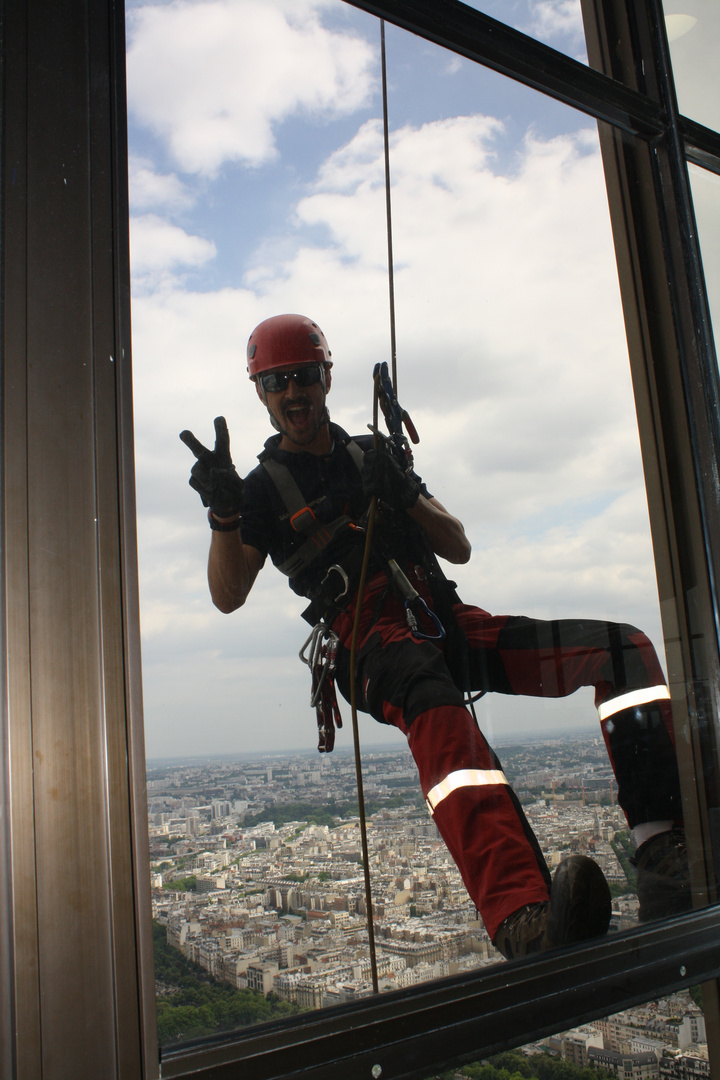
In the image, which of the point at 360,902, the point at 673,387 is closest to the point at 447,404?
the point at 673,387

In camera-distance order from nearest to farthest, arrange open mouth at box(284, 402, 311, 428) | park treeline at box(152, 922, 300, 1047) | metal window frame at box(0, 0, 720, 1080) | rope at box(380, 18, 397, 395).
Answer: metal window frame at box(0, 0, 720, 1080)
park treeline at box(152, 922, 300, 1047)
open mouth at box(284, 402, 311, 428)
rope at box(380, 18, 397, 395)

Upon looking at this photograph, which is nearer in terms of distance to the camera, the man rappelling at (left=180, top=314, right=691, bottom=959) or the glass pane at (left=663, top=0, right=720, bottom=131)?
the man rappelling at (left=180, top=314, right=691, bottom=959)

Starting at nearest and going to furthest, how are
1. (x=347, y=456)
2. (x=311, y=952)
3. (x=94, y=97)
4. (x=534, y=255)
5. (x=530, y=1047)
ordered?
1. (x=94, y=97)
2. (x=311, y=952)
3. (x=530, y=1047)
4. (x=347, y=456)
5. (x=534, y=255)

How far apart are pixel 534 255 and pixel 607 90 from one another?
0.35 metres

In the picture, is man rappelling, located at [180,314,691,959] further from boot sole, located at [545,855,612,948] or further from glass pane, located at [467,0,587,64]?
glass pane, located at [467,0,587,64]

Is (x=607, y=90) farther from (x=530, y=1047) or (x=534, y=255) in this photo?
(x=530, y=1047)

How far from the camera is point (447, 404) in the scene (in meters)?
1.39

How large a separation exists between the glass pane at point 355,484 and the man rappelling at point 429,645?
0.01 m

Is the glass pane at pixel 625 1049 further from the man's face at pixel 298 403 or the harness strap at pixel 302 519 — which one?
the man's face at pixel 298 403

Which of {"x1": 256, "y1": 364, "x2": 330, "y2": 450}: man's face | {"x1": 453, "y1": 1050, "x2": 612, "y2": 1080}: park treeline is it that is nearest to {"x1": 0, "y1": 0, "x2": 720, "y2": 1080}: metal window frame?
{"x1": 453, "y1": 1050, "x2": 612, "y2": 1080}: park treeline

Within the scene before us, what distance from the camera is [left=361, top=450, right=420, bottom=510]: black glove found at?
4.29 ft

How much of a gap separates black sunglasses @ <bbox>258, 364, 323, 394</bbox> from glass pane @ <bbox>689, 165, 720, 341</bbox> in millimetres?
941

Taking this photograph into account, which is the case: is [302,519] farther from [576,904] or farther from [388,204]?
[576,904]

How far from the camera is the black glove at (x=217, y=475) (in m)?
0.99
